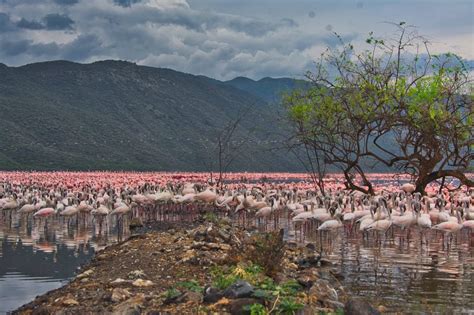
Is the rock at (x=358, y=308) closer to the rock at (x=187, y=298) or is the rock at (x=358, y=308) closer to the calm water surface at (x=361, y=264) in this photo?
the rock at (x=187, y=298)

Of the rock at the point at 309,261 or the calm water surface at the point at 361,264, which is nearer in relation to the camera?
the calm water surface at the point at 361,264

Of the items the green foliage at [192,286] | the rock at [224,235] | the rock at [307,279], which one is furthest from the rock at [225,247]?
the green foliage at [192,286]

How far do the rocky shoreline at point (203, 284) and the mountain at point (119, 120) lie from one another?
5304 centimetres

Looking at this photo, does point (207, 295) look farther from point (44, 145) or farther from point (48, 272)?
point (44, 145)

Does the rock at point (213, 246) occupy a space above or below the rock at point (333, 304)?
above

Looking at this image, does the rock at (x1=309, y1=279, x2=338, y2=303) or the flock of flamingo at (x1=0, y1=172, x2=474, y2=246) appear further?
the flock of flamingo at (x1=0, y1=172, x2=474, y2=246)

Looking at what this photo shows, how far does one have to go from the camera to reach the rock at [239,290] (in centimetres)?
984

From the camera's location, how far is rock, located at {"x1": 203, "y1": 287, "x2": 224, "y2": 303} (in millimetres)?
10094

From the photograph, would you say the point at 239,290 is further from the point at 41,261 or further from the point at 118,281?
the point at 41,261

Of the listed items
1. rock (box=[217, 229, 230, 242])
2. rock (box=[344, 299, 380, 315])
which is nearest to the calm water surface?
rock (box=[344, 299, 380, 315])

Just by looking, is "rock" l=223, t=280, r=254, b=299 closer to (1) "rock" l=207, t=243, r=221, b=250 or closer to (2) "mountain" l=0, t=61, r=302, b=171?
(1) "rock" l=207, t=243, r=221, b=250

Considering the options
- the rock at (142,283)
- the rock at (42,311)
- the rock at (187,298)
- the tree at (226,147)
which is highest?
the tree at (226,147)

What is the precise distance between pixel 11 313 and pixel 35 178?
38390 mm

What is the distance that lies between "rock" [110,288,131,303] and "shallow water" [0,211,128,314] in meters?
2.21
